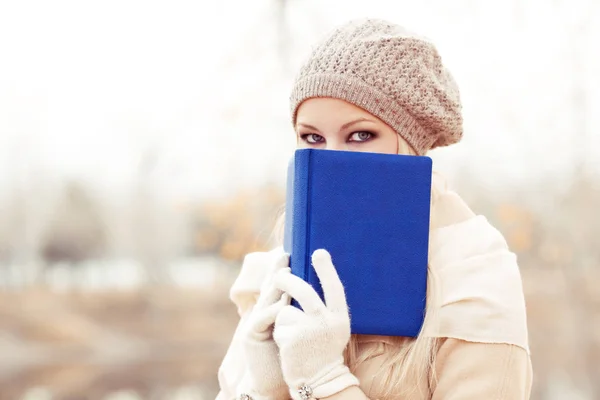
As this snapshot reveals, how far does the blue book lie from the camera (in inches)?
37.8

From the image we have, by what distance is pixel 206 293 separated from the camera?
2768 millimetres

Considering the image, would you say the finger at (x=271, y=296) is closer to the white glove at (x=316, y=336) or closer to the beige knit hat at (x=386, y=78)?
the white glove at (x=316, y=336)

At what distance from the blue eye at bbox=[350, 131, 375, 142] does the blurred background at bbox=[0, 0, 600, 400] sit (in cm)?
156

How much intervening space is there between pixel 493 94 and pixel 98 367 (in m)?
1.76

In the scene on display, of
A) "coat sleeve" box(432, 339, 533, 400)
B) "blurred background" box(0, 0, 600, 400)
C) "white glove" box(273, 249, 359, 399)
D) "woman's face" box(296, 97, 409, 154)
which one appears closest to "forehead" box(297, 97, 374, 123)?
"woman's face" box(296, 97, 409, 154)

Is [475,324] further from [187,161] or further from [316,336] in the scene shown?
[187,161]

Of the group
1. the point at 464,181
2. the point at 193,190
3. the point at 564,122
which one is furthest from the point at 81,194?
the point at 564,122

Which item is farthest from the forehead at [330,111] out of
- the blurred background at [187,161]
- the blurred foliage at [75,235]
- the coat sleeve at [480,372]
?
the blurred foliage at [75,235]

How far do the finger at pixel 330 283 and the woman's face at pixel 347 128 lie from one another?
21cm

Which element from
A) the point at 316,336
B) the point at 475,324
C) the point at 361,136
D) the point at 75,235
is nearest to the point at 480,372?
the point at 475,324

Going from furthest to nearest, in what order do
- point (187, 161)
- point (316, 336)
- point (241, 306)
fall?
point (187, 161)
point (241, 306)
point (316, 336)

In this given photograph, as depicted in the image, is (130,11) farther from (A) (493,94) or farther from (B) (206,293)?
(A) (493,94)

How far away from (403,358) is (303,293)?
177 mm

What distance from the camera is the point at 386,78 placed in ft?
3.54
